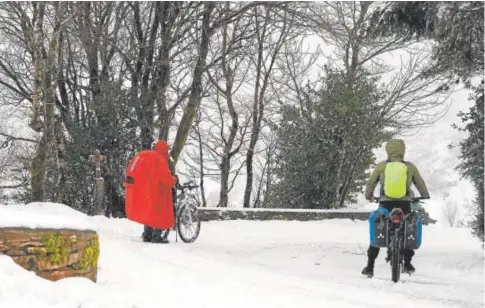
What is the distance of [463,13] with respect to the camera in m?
9.45

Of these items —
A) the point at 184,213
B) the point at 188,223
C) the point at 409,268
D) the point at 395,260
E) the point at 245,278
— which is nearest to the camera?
the point at 245,278

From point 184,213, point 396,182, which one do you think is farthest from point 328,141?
point 396,182

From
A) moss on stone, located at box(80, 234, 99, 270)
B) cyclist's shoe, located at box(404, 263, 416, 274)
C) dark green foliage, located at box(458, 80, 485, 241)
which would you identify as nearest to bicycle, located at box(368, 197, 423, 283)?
cyclist's shoe, located at box(404, 263, 416, 274)

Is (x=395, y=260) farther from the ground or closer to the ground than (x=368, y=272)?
farther from the ground

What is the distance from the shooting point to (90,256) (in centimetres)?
541

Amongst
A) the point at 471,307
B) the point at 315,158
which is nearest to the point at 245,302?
the point at 471,307

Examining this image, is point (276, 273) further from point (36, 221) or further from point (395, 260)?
point (36, 221)

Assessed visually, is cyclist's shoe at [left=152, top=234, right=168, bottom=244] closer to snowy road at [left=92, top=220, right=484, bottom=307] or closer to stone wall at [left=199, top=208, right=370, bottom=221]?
snowy road at [left=92, top=220, right=484, bottom=307]

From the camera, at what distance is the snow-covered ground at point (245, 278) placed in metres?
4.67

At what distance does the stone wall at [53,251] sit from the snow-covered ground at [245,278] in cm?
14

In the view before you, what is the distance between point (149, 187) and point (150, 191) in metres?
0.07

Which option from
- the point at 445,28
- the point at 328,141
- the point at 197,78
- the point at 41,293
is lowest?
the point at 41,293

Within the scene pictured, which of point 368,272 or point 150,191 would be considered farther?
point 150,191

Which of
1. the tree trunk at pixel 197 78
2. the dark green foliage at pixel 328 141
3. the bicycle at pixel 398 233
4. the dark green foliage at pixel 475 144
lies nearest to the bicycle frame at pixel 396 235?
the bicycle at pixel 398 233
